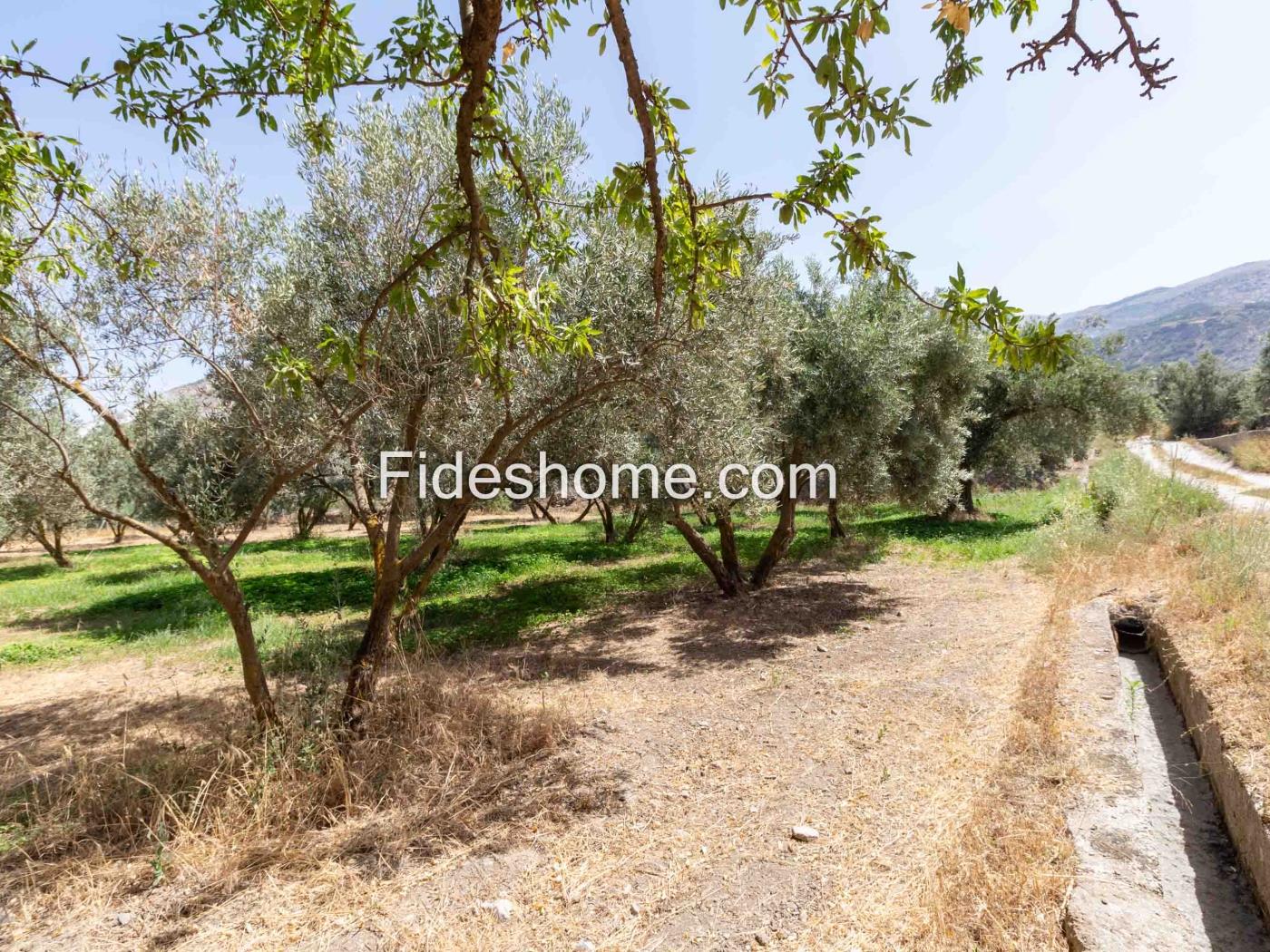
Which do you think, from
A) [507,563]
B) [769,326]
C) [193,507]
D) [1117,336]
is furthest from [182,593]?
[1117,336]

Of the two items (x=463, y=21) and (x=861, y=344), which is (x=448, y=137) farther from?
(x=861, y=344)

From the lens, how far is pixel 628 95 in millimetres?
2615

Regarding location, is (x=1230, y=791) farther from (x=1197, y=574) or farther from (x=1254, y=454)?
(x=1254, y=454)

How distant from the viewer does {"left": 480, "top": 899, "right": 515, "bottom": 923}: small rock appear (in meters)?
2.92

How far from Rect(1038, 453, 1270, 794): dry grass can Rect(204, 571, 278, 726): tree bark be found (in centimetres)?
576

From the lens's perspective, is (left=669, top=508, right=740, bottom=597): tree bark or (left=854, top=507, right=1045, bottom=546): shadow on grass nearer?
(left=669, top=508, right=740, bottom=597): tree bark

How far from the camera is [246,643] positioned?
13.6 ft

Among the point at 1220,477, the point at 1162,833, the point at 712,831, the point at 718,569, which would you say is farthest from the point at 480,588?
the point at 1220,477

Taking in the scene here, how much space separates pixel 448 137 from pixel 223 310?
2229 millimetres

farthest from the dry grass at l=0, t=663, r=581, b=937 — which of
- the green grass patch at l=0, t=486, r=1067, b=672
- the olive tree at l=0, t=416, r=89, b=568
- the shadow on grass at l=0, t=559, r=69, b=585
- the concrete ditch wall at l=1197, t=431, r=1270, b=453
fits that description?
the concrete ditch wall at l=1197, t=431, r=1270, b=453

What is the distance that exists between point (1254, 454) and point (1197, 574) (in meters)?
21.2

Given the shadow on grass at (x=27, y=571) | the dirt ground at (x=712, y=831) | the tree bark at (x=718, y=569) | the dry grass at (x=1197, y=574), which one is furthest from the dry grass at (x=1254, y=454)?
the shadow on grass at (x=27, y=571)

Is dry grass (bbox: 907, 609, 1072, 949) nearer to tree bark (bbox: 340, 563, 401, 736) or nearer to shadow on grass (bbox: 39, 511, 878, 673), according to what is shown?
tree bark (bbox: 340, 563, 401, 736)

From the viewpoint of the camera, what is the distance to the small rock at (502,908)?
9.57 ft
